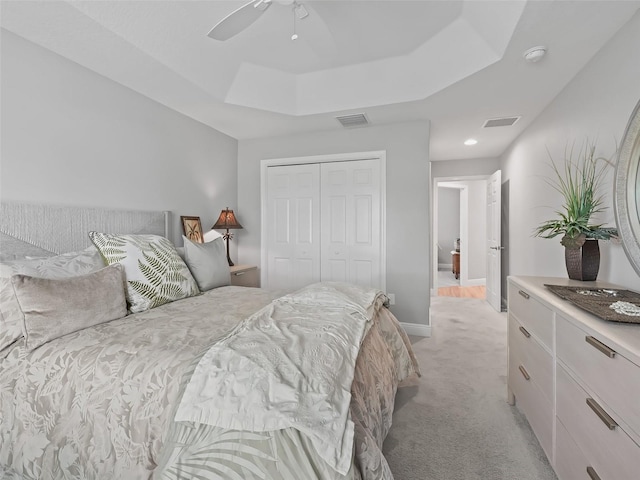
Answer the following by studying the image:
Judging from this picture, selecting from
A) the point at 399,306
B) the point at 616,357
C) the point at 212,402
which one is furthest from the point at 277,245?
the point at 616,357

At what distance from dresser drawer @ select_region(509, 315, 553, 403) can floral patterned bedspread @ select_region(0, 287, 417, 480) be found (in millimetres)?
785

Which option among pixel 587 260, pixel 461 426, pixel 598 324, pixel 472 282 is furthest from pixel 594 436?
pixel 472 282

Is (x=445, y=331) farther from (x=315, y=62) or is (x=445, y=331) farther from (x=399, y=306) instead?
(x=315, y=62)

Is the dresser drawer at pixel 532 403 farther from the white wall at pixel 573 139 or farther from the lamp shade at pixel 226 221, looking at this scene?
the lamp shade at pixel 226 221

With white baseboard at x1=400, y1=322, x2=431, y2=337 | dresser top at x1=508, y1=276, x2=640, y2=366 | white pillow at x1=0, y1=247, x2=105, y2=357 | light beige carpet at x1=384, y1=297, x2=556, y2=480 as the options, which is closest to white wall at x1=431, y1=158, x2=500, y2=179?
white baseboard at x1=400, y1=322, x2=431, y2=337

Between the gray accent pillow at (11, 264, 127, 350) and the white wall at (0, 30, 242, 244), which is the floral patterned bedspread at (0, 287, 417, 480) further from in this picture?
the white wall at (0, 30, 242, 244)

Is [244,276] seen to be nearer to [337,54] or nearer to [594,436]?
[337,54]

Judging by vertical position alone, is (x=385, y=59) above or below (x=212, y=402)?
above

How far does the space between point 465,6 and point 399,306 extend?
9.31ft

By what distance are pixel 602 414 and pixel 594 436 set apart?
5.3 inches

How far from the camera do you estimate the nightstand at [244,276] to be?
11.6 feet

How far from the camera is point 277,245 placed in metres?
4.29

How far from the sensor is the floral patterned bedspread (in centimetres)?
93

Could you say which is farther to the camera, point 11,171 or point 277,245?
point 277,245
